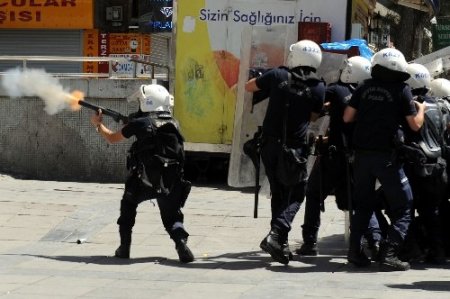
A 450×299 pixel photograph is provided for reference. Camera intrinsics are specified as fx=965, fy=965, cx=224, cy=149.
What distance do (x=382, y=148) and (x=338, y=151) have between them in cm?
67

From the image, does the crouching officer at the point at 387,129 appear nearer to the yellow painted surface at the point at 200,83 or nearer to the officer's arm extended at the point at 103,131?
the officer's arm extended at the point at 103,131

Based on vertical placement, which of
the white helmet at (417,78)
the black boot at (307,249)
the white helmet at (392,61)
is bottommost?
the black boot at (307,249)

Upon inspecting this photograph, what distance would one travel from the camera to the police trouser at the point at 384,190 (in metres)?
8.06

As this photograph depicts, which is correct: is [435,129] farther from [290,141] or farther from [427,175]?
[290,141]

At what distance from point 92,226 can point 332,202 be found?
372cm

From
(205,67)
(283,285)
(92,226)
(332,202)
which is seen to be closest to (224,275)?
(283,285)

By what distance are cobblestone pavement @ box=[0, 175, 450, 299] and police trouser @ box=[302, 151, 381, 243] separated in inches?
12.7

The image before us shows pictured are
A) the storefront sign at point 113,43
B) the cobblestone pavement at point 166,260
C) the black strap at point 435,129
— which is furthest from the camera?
the storefront sign at point 113,43

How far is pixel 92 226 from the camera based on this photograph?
10.6m

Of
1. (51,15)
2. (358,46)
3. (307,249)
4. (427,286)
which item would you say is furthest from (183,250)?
(51,15)

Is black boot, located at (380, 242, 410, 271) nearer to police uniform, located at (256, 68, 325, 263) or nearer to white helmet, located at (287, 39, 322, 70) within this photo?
police uniform, located at (256, 68, 325, 263)

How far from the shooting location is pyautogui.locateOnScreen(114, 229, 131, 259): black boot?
28.4 ft

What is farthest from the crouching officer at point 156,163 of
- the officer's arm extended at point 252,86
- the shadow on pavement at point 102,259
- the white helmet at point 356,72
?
the white helmet at point 356,72

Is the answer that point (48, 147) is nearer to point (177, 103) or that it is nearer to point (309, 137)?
point (177, 103)
